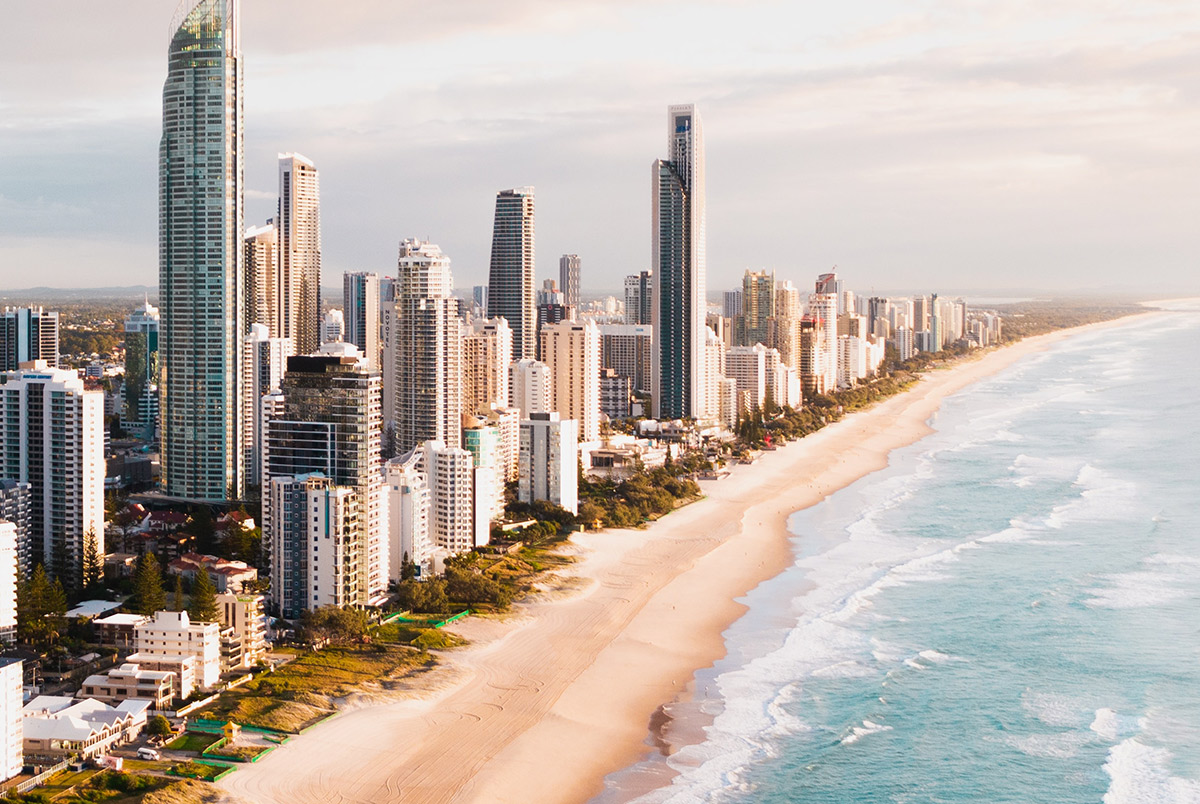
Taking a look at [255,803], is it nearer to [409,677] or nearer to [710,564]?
[409,677]

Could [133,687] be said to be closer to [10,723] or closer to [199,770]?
[10,723]

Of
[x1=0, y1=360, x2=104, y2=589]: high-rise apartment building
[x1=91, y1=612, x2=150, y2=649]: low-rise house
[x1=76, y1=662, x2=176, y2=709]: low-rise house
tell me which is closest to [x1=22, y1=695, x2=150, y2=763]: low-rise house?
[x1=76, y1=662, x2=176, y2=709]: low-rise house

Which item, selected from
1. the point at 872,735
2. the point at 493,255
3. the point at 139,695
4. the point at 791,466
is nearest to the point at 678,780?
the point at 872,735

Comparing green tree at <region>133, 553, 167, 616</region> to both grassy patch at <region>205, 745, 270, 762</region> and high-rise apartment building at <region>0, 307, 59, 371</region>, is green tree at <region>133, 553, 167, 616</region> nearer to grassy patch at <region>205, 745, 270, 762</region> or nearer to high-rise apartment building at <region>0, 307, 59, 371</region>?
grassy patch at <region>205, 745, 270, 762</region>

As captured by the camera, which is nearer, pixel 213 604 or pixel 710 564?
pixel 213 604

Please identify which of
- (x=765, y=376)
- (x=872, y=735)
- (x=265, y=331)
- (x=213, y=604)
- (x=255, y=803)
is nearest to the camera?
(x=255, y=803)

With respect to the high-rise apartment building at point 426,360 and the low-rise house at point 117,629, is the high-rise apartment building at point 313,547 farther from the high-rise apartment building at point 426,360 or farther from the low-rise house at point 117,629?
the high-rise apartment building at point 426,360

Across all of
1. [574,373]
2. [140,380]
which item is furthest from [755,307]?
[140,380]
